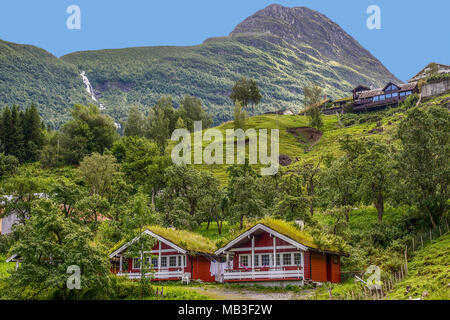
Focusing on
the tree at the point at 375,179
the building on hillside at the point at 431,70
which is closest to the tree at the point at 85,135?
the tree at the point at 375,179

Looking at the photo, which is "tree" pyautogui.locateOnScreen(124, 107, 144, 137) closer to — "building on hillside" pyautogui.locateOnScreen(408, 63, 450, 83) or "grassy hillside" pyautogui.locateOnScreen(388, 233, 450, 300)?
"building on hillside" pyautogui.locateOnScreen(408, 63, 450, 83)

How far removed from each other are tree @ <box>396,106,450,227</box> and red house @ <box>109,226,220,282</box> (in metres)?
20.0

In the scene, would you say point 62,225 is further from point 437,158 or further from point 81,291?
point 437,158

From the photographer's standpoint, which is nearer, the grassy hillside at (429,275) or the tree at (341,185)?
the grassy hillside at (429,275)

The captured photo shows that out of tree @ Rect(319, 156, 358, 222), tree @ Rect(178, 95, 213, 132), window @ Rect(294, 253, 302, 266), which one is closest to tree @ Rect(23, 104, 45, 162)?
tree @ Rect(178, 95, 213, 132)

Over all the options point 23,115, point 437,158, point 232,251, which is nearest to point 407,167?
point 437,158

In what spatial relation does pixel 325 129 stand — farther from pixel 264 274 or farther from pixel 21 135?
pixel 264 274

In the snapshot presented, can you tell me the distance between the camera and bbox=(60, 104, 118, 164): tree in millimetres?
112688

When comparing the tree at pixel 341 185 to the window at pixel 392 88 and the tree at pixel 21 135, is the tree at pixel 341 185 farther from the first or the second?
the window at pixel 392 88

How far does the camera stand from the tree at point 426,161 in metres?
48.8

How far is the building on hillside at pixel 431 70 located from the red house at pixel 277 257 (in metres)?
134

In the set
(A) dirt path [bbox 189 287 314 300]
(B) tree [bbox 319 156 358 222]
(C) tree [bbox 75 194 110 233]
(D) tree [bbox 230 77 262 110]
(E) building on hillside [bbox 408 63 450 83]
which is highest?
(E) building on hillside [bbox 408 63 450 83]
